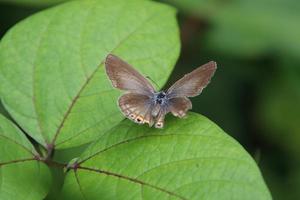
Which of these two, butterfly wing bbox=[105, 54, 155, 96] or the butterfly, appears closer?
the butterfly

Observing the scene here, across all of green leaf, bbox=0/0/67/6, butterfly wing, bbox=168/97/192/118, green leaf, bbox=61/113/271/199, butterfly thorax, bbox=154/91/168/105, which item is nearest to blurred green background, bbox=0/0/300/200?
green leaf, bbox=0/0/67/6

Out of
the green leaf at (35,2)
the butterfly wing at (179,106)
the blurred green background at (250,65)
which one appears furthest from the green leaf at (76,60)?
the blurred green background at (250,65)

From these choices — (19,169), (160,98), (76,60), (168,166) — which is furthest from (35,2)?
(168,166)

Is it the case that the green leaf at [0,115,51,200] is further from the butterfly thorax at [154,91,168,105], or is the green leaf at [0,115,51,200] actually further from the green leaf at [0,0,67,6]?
the green leaf at [0,0,67,6]

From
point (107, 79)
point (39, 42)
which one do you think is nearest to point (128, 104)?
point (107, 79)

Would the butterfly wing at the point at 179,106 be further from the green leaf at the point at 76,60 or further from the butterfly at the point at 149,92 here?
the green leaf at the point at 76,60
